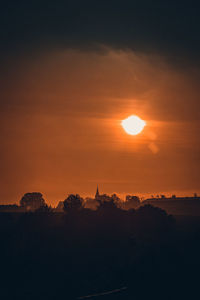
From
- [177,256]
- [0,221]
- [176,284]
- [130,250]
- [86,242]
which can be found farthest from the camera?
[0,221]

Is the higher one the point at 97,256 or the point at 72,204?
the point at 72,204

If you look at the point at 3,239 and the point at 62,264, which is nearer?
the point at 62,264

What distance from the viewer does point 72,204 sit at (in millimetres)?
168500

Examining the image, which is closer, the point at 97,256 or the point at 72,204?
the point at 97,256

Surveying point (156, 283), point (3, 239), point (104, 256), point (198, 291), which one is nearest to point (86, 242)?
point (104, 256)

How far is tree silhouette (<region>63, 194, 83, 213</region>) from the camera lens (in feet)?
538

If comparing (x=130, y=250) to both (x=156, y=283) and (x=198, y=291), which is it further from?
(x=198, y=291)

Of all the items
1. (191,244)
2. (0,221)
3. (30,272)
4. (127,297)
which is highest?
(0,221)

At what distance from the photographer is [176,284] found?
8719 centimetres

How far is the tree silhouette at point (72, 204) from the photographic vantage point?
164125 mm

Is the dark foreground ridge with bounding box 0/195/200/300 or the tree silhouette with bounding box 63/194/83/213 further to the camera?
the tree silhouette with bounding box 63/194/83/213

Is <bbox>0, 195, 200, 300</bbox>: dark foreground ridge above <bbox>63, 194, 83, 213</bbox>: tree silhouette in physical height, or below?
below

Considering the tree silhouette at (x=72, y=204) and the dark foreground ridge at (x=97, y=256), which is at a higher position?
the tree silhouette at (x=72, y=204)

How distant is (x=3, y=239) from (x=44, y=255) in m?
22.3
